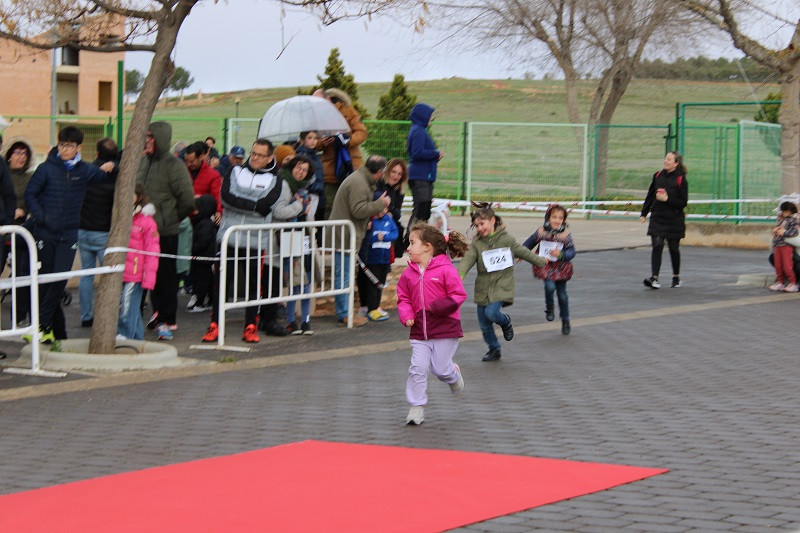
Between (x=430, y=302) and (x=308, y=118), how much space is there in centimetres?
603

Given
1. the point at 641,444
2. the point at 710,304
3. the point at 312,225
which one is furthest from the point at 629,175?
the point at 641,444

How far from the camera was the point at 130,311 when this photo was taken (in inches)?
464

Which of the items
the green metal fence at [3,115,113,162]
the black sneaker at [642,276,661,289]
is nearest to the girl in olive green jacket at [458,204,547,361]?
the black sneaker at [642,276,661,289]

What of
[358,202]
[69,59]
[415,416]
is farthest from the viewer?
[69,59]

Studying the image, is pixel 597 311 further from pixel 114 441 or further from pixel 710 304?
pixel 114 441

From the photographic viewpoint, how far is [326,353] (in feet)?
39.1

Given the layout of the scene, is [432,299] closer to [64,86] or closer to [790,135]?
[790,135]

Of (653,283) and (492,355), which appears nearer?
(492,355)

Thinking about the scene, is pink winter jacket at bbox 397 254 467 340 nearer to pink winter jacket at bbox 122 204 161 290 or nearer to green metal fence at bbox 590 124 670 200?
pink winter jacket at bbox 122 204 161 290

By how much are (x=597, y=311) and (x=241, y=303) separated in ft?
15.7

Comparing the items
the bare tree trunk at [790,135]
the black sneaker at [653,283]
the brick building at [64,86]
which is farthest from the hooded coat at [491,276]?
the brick building at [64,86]

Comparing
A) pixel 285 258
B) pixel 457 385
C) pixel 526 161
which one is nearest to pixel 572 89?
pixel 526 161

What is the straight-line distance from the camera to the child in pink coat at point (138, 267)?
1173cm

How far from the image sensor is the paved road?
6.86 metres
